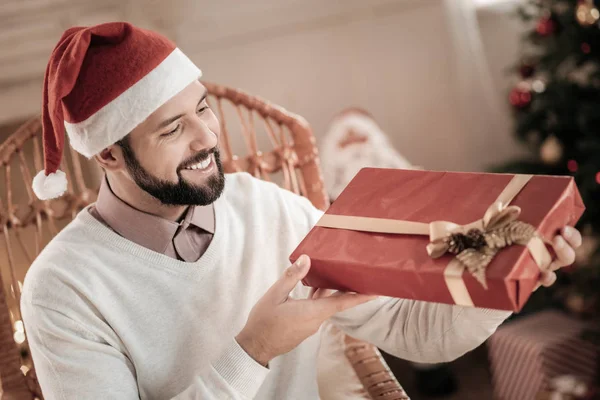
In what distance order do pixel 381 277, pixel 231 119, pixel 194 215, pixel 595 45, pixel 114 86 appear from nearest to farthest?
pixel 381 277
pixel 114 86
pixel 194 215
pixel 595 45
pixel 231 119

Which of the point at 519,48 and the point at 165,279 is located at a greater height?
the point at 165,279

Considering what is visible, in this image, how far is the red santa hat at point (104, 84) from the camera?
112 centimetres

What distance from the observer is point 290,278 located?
38.6 inches

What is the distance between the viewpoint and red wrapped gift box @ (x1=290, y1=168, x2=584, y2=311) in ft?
2.77

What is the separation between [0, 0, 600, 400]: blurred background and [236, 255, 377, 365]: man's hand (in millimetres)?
1387

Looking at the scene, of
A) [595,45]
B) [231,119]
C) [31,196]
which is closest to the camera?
[31,196]

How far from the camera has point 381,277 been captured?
931 mm

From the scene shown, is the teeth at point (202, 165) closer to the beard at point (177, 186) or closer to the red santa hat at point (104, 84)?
the beard at point (177, 186)

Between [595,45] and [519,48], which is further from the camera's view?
[519,48]

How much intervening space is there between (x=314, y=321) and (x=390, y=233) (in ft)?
0.57

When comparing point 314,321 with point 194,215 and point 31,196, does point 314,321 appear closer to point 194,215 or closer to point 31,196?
point 194,215

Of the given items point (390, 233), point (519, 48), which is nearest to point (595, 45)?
point (519, 48)

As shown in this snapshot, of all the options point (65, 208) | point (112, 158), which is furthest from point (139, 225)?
point (65, 208)

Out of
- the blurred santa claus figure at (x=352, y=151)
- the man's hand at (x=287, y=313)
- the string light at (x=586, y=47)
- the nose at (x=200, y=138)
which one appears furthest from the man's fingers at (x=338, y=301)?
the string light at (x=586, y=47)
